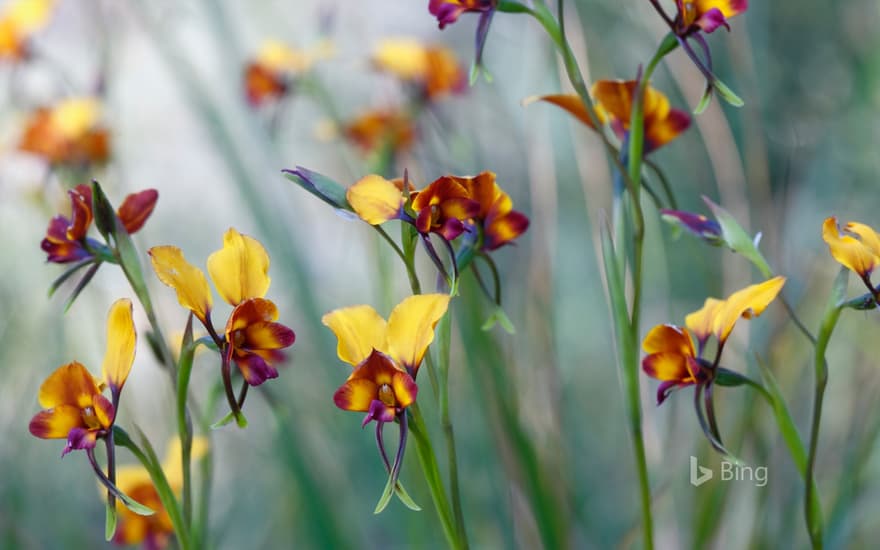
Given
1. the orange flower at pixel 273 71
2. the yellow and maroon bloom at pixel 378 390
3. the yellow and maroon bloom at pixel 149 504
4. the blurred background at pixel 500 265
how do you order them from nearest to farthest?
the yellow and maroon bloom at pixel 378 390 < the yellow and maroon bloom at pixel 149 504 < the blurred background at pixel 500 265 < the orange flower at pixel 273 71

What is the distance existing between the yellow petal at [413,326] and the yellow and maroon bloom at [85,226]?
13 cm

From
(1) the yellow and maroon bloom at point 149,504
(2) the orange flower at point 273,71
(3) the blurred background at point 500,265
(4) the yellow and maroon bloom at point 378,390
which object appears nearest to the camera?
(4) the yellow and maroon bloom at point 378,390

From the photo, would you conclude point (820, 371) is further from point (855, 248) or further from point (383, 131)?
point (383, 131)

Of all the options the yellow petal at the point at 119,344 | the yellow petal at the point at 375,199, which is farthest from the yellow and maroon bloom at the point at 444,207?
the yellow petal at the point at 119,344

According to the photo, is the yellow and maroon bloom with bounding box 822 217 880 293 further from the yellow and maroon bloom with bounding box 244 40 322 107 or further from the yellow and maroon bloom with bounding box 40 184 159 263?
the yellow and maroon bloom with bounding box 244 40 322 107

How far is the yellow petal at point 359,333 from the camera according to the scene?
0.33m

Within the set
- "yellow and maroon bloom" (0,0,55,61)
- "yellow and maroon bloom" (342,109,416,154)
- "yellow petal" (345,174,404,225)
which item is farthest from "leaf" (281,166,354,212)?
"yellow and maroon bloom" (0,0,55,61)

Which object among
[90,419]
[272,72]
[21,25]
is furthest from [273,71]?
[90,419]

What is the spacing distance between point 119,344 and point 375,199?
4.5 inches

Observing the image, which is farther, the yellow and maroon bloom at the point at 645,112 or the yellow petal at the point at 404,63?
the yellow petal at the point at 404,63

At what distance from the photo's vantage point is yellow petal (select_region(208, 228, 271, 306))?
336mm

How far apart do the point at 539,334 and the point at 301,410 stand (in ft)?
1.41

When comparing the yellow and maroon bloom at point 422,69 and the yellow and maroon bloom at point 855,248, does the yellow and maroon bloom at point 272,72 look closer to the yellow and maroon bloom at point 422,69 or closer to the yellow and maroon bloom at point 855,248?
the yellow and maroon bloom at point 422,69

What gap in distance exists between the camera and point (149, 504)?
0.52 meters
